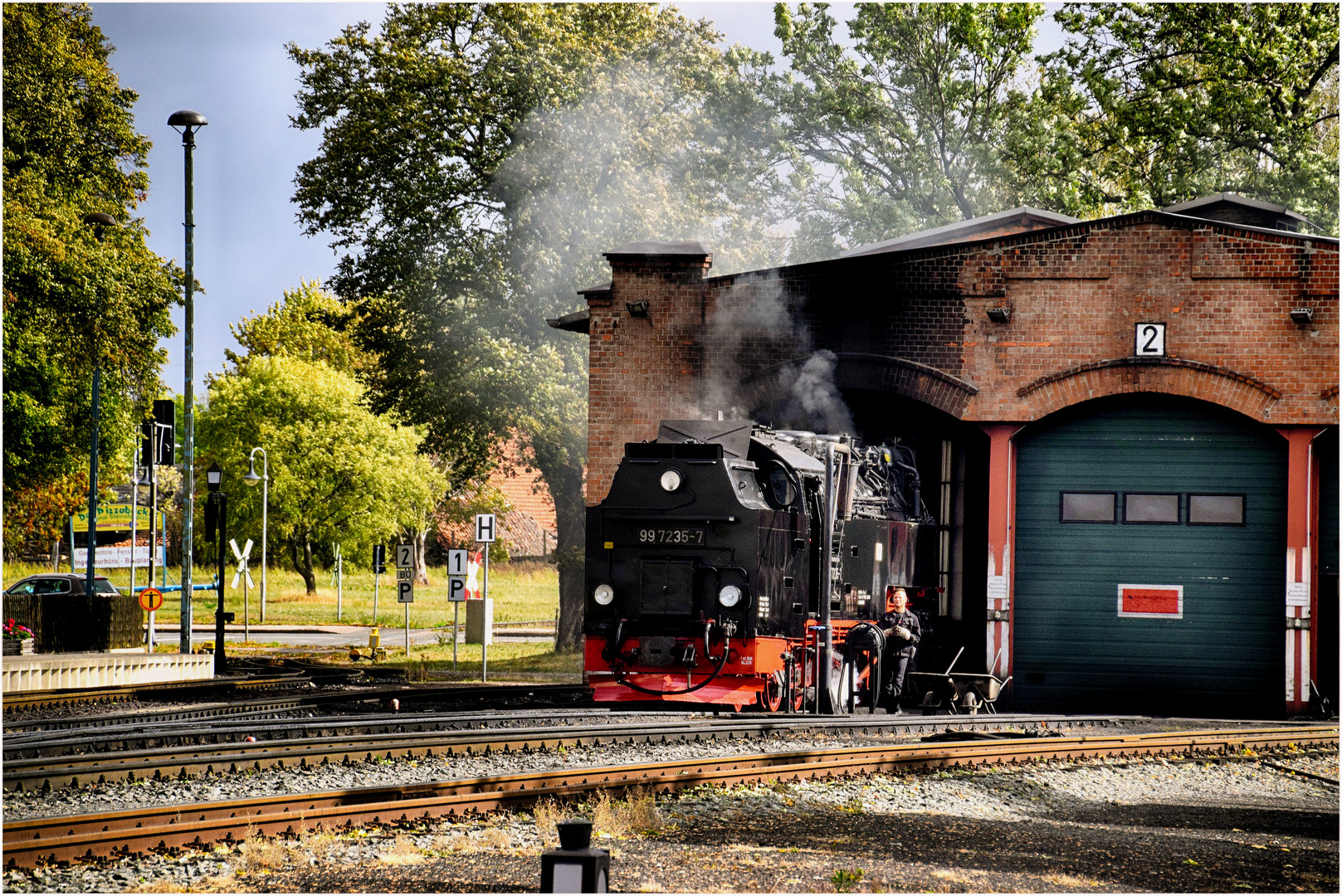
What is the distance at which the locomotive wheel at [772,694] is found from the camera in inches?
599

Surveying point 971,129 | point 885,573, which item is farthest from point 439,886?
point 971,129

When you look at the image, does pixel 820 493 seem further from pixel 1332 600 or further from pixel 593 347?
pixel 1332 600

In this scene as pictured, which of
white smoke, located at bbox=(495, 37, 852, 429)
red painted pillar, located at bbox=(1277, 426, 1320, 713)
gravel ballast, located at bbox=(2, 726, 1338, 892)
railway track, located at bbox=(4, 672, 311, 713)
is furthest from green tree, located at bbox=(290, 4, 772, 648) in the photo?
gravel ballast, located at bbox=(2, 726, 1338, 892)

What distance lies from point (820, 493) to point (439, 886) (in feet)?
28.3

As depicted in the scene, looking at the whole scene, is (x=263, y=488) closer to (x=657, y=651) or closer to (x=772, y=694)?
(x=772, y=694)

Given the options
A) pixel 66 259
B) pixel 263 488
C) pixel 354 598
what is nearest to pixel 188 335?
pixel 66 259

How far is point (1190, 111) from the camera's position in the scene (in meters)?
36.7

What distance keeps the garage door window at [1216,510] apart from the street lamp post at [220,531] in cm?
1537

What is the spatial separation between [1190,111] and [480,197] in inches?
740

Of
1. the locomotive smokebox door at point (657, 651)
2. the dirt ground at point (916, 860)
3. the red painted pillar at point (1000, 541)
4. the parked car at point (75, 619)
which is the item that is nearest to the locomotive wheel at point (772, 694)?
the locomotive smokebox door at point (657, 651)

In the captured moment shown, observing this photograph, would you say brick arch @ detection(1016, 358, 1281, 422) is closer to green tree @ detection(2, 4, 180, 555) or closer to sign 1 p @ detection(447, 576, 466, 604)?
sign 1 p @ detection(447, 576, 466, 604)

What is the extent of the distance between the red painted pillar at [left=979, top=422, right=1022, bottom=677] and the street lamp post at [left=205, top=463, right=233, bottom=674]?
12.6 meters

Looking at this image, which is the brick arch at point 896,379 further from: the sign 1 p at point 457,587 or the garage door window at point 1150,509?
the sign 1 p at point 457,587

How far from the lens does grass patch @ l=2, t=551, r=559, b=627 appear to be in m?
46.2
